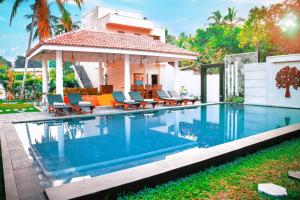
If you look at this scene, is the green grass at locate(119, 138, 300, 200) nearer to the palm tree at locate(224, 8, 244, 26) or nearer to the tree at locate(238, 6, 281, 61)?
the tree at locate(238, 6, 281, 61)

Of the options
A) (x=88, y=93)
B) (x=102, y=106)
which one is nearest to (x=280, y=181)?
(x=102, y=106)

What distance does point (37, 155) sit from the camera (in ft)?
21.3

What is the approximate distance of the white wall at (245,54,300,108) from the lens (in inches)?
663

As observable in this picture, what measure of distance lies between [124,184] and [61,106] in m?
9.74

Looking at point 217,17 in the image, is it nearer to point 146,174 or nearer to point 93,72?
point 93,72

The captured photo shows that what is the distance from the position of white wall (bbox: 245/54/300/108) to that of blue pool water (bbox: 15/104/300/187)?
6.80m

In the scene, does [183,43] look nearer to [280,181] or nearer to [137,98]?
[137,98]

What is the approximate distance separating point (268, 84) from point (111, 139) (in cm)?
1390

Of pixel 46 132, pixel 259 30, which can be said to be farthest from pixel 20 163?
pixel 259 30

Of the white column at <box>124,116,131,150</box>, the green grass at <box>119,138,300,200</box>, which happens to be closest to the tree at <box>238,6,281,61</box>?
the white column at <box>124,116,131,150</box>

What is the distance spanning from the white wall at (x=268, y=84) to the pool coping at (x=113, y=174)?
1220 cm

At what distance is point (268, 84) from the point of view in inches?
717

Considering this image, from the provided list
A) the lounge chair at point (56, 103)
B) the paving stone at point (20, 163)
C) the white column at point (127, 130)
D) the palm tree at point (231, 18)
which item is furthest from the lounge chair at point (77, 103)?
the palm tree at point (231, 18)

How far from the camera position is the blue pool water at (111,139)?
571 cm
